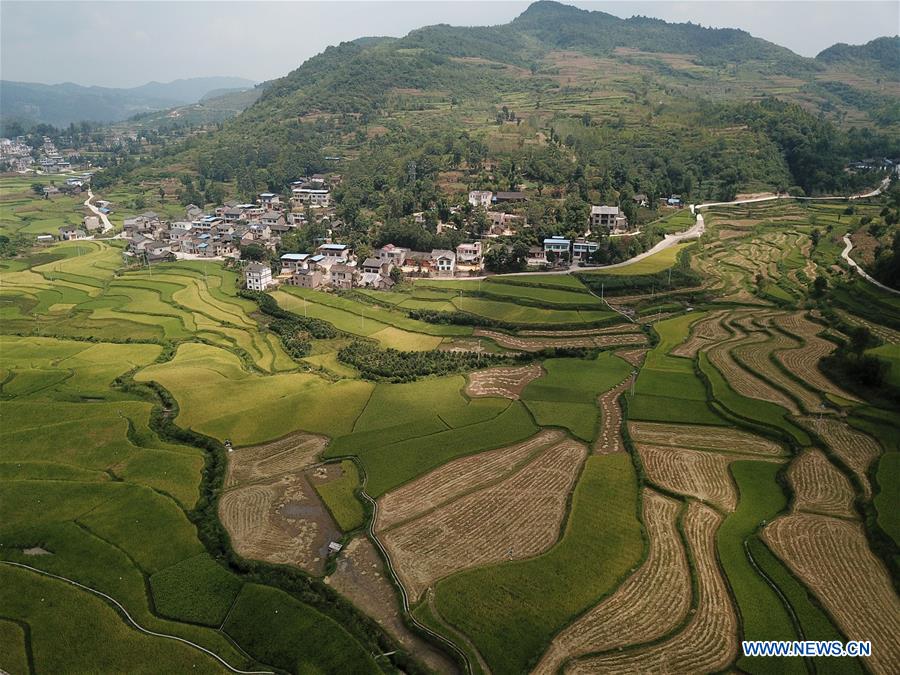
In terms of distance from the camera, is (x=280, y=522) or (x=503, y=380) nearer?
(x=280, y=522)

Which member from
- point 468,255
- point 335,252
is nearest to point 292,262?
point 335,252

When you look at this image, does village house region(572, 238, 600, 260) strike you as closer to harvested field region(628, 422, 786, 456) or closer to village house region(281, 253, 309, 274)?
village house region(281, 253, 309, 274)

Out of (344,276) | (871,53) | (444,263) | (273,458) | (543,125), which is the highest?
(871,53)

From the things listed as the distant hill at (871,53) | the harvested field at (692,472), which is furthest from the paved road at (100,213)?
the distant hill at (871,53)

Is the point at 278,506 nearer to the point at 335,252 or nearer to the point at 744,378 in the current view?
the point at 744,378

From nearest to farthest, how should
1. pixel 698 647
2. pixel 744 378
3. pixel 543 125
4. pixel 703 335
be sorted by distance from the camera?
pixel 698 647, pixel 744 378, pixel 703 335, pixel 543 125

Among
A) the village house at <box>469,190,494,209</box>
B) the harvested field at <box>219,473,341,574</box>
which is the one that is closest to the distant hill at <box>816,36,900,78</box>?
the village house at <box>469,190,494,209</box>

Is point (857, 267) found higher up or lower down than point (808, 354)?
higher up

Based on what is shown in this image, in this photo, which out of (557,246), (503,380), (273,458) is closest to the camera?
(273,458)
